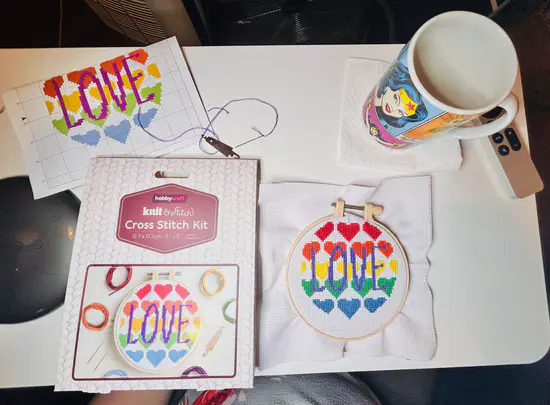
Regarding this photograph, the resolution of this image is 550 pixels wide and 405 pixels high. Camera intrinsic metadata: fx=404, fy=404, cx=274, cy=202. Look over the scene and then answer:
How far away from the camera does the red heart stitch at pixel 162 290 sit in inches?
20.5

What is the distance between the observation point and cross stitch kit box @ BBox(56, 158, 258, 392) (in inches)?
19.8

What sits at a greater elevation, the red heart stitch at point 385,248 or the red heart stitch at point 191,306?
the red heart stitch at point 191,306

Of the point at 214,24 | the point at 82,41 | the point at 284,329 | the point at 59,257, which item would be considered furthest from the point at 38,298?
the point at 82,41

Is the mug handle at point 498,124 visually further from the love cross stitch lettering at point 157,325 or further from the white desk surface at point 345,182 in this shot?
the love cross stitch lettering at point 157,325

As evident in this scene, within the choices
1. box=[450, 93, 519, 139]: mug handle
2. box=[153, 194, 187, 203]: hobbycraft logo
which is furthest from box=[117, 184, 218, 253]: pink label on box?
box=[450, 93, 519, 139]: mug handle

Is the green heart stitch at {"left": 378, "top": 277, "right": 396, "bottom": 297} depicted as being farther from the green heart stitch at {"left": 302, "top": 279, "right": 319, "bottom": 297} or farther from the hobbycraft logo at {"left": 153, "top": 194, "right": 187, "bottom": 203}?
the hobbycraft logo at {"left": 153, "top": 194, "right": 187, "bottom": 203}

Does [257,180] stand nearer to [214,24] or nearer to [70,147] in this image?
[70,147]

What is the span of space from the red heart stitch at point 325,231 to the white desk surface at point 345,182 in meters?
0.08

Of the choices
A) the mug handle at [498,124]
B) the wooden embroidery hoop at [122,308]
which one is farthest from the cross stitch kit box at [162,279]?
the mug handle at [498,124]

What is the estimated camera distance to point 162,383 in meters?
0.51

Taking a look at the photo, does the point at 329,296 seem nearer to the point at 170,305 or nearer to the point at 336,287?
the point at 336,287

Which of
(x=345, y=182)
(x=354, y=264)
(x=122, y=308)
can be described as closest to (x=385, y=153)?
(x=345, y=182)

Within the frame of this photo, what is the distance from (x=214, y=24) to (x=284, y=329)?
2.18 feet

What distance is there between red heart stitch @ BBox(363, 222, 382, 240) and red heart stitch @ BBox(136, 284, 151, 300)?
29 centimetres
